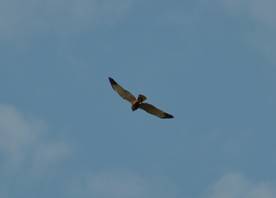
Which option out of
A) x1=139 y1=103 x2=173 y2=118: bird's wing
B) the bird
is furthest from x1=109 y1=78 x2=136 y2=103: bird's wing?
x1=139 y1=103 x2=173 y2=118: bird's wing

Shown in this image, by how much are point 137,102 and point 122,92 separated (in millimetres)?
1308

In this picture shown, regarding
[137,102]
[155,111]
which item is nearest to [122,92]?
[137,102]

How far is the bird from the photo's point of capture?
4069 cm

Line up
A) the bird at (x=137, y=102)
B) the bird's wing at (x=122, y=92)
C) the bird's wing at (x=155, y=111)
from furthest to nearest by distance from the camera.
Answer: the bird's wing at (x=155, y=111) < the bird's wing at (x=122, y=92) < the bird at (x=137, y=102)

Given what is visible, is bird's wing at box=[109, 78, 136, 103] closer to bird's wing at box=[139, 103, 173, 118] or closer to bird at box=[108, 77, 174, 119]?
bird at box=[108, 77, 174, 119]

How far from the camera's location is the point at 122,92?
136 feet

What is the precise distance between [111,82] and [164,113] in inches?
132

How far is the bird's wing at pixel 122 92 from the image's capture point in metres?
41.2

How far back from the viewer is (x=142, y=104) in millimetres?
40969

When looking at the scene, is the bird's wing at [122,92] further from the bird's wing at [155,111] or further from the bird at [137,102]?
the bird's wing at [155,111]

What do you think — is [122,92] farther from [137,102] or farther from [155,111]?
[155,111]

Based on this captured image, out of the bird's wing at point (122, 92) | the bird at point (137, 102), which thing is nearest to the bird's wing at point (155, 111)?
the bird at point (137, 102)

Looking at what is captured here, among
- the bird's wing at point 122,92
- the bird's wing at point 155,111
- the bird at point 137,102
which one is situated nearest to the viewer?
the bird at point 137,102

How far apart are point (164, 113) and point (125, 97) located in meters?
2.31
